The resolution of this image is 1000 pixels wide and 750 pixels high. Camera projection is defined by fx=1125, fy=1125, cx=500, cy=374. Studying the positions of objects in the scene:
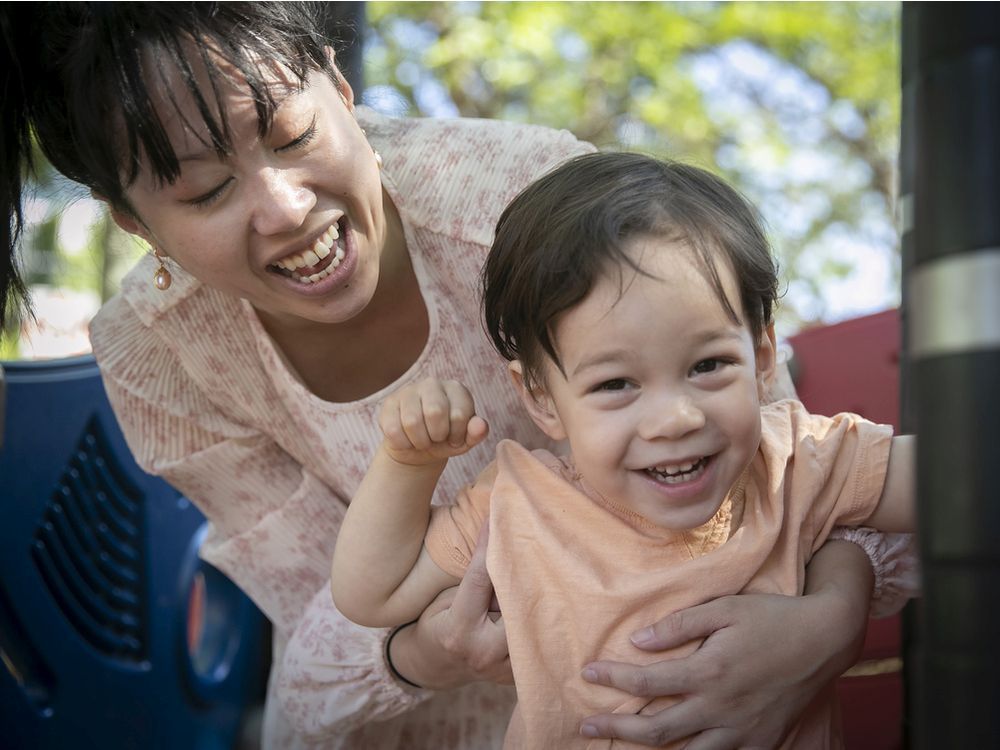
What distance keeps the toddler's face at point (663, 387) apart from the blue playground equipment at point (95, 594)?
1.30 m

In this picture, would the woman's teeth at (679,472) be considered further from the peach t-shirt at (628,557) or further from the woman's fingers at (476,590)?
the woman's fingers at (476,590)

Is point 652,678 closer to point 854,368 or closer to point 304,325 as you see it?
point 304,325

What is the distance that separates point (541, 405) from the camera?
1304 millimetres

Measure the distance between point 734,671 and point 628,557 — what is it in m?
0.16

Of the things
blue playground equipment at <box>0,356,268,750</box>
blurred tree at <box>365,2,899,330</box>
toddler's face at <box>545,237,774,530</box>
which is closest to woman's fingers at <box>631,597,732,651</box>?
toddler's face at <box>545,237,774,530</box>

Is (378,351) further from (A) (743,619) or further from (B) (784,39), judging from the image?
(B) (784,39)

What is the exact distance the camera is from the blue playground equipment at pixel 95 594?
6.72ft

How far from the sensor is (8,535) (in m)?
2.05

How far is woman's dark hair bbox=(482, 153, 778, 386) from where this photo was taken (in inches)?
46.6

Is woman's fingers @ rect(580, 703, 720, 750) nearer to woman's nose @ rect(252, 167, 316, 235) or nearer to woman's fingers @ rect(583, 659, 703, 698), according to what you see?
woman's fingers @ rect(583, 659, 703, 698)

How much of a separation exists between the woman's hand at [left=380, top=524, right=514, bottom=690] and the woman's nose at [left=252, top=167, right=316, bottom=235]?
1.44 feet

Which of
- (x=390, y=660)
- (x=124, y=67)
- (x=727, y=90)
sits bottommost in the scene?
(x=390, y=660)

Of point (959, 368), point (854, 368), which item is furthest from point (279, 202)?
point (854, 368)

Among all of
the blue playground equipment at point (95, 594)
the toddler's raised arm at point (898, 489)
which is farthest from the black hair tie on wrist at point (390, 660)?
the blue playground equipment at point (95, 594)
